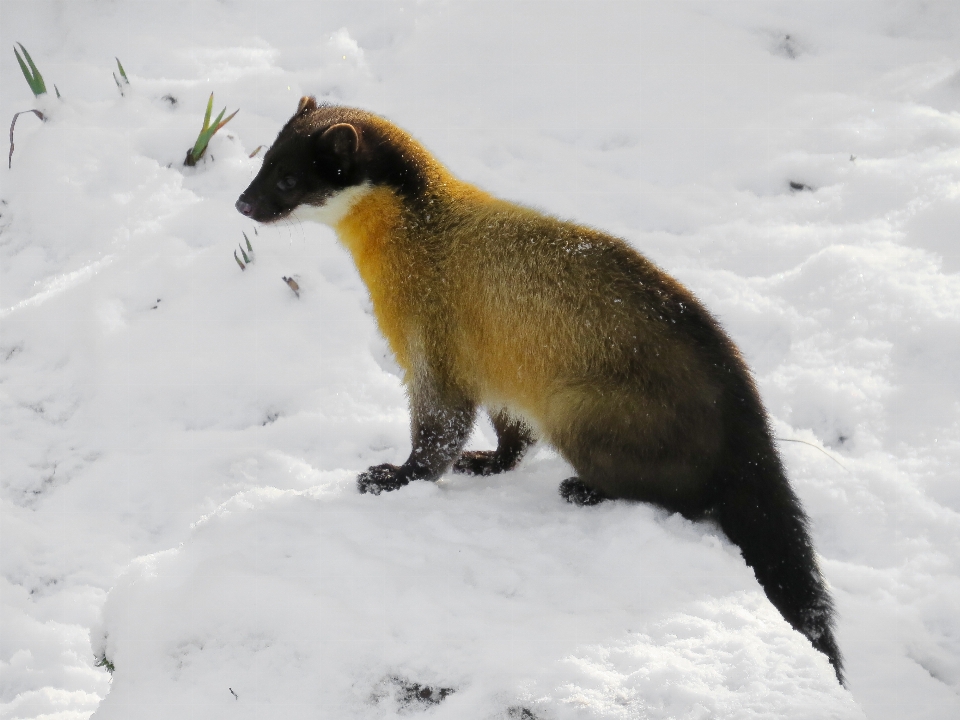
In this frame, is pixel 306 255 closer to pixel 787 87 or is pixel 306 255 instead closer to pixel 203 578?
pixel 203 578

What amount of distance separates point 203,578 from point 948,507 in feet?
10.9

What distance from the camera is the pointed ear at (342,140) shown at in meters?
4.09

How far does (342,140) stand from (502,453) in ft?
5.31

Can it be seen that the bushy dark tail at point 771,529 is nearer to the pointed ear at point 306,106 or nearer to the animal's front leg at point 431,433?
the animal's front leg at point 431,433

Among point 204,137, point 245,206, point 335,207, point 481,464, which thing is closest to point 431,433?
point 481,464

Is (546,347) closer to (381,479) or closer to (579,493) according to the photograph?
(579,493)

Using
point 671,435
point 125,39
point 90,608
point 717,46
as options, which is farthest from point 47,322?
point 717,46

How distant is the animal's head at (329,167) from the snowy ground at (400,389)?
49.1 inches

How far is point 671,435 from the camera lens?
11.9 ft

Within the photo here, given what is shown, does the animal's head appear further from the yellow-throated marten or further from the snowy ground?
the snowy ground

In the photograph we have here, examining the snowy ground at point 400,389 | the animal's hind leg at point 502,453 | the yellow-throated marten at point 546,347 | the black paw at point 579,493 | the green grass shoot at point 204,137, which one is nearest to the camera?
the snowy ground at point 400,389

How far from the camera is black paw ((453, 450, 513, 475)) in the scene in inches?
174

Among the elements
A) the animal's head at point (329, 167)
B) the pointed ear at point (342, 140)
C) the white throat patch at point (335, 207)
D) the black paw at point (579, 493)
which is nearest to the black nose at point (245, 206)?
the animal's head at point (329, 167)

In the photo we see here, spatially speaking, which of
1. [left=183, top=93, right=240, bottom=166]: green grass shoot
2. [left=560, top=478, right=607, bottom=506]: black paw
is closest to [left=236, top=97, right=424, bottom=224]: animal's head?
[left=560, top=478, right=607, bottom=506]: black paw
